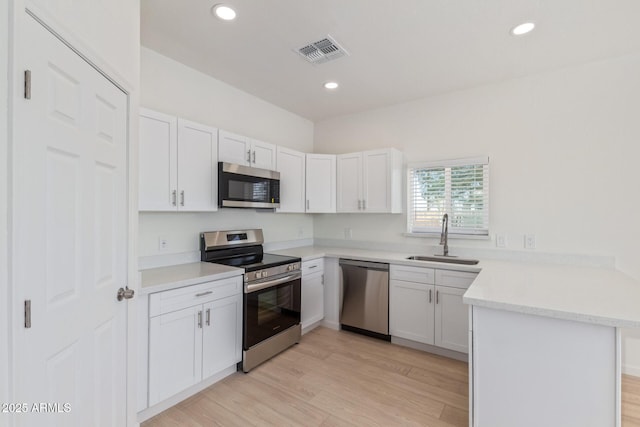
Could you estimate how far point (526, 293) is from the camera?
5.65 feet

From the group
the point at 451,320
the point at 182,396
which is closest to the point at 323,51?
the point at 451,320

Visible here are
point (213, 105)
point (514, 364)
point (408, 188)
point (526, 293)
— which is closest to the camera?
point (514, 364)

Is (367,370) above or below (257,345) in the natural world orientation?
below

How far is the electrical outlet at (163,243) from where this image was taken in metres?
2.54

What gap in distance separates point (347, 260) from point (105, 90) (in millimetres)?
2694

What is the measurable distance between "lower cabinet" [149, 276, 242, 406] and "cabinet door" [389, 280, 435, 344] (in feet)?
5.29

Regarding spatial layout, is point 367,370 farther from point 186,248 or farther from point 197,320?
point 186,248

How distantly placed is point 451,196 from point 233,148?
2439 millimetres

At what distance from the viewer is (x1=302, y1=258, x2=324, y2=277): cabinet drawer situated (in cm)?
330

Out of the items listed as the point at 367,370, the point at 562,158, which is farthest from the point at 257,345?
the point at 562,158

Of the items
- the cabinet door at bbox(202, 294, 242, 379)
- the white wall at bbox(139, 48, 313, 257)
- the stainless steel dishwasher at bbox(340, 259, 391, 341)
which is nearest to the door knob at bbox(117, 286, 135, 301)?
the cabinet door at bbox(202, 294, 242, 379)

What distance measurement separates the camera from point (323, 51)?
2.47 m

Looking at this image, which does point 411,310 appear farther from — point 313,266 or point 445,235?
point 313,266

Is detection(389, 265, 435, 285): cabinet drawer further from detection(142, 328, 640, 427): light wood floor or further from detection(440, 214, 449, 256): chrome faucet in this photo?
detection(142, 328, 640, 427): light wood floor
